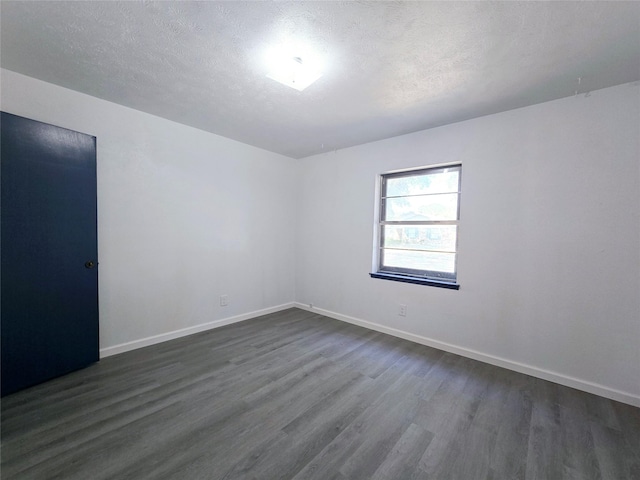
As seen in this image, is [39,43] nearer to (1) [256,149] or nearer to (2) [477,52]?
(1) [256,149]

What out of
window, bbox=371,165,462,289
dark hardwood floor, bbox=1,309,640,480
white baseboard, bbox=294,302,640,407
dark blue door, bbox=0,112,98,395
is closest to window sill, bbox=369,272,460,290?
window, bbox=371,165,462,289

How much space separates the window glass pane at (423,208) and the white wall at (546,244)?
178 mm

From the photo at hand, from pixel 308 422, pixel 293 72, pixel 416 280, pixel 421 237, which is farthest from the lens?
pixel 421 237

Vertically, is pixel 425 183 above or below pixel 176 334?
above

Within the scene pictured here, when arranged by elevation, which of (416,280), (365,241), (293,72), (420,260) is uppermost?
(293,72)

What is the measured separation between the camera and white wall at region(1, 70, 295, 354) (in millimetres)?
2535

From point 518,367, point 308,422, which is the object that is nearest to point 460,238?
point 518,367

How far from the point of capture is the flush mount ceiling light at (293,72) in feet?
6.06

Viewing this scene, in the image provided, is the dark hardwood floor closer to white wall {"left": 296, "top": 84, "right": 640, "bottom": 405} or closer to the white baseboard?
the white baseboard

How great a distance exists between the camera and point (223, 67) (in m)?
1.96

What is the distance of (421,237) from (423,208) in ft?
1.20

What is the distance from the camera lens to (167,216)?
118 inches

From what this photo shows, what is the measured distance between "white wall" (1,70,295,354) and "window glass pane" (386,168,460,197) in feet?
6.22

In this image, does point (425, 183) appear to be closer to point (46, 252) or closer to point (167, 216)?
point (167, 216)
